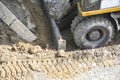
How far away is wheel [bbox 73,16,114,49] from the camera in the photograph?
8.74 meters

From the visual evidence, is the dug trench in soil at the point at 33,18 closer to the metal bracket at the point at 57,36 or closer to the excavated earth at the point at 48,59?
the excavated earth at the point at 48,59

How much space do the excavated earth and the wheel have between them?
25 centimetres

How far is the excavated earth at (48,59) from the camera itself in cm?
808

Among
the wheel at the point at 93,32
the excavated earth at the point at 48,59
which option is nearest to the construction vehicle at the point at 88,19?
the wheel at the point at 93,32

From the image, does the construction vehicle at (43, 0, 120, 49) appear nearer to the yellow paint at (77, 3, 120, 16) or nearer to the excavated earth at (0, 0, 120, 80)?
the yellow paint at (77, 3, 120, 16)

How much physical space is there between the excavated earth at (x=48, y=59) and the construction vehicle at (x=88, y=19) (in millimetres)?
312

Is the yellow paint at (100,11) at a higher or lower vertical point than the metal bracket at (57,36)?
higher

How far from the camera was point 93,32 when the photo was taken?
29.7 feet

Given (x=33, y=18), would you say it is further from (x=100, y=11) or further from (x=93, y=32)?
(x=100, y=11)

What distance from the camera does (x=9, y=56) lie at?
835 cm

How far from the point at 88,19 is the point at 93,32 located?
18.3 inches

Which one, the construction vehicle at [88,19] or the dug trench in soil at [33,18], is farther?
the dug trench in soil at [33,18]

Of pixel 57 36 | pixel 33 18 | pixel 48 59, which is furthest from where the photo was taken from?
pixel 33 18

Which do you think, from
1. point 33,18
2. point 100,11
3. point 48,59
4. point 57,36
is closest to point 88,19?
point 100,11
